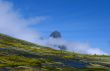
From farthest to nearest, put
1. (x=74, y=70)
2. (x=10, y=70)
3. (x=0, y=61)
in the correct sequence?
(x=0, y=61) → (x=74, y=70) → (x=10, y=70)

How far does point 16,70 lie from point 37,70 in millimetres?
11467

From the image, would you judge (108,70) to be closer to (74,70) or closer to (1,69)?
(74,70)

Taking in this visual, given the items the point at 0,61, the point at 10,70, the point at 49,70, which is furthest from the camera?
the point at 0,61

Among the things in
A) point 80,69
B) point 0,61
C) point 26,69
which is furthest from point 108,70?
point 0,61

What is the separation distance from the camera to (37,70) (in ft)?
501

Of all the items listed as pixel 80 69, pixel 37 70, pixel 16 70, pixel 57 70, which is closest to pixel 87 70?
pixel 80 69

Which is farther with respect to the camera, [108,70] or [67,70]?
[108,70]

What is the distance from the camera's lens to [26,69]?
152500mm

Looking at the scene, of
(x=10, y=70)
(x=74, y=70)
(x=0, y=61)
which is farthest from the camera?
(x=0, y=61)

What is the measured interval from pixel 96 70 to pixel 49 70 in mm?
31480

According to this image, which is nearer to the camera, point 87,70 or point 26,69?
point 26,69

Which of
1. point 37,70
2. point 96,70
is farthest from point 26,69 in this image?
point 96,70

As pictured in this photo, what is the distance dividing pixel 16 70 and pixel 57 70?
2405 cm

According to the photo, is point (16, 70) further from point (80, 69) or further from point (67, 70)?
point (80, 69)
